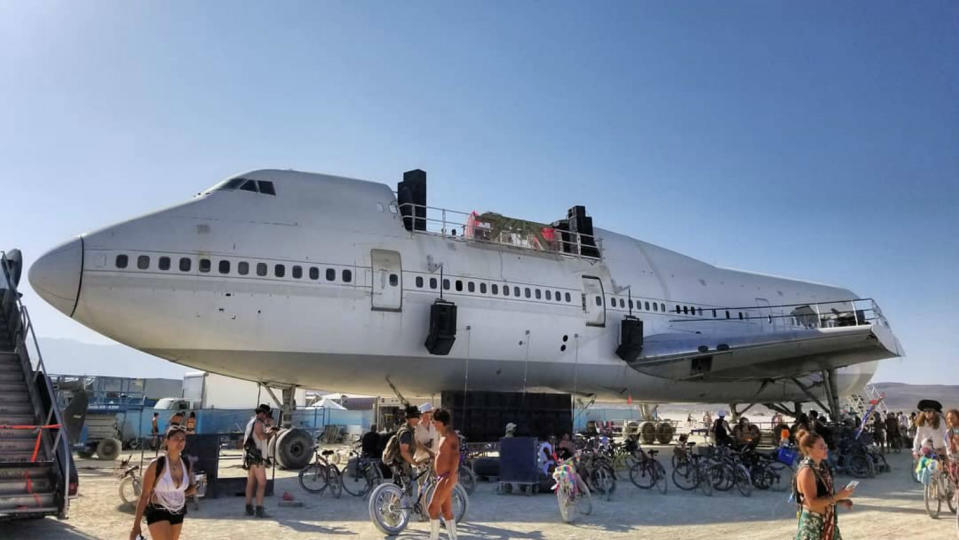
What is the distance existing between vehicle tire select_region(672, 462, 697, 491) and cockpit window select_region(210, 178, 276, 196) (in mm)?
11517

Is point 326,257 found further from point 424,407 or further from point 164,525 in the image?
point 164,525

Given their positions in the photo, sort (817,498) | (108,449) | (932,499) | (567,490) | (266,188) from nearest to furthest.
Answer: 1. (817,498)
2. (567,490)
3. (932,499)
4. (266,188)
5. (108,449)

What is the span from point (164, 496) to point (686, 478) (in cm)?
1273

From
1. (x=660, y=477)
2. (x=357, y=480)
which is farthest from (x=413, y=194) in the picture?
(x=660, y=477)

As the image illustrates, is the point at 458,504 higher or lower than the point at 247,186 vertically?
lower

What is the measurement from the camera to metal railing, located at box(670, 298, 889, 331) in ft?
80.4

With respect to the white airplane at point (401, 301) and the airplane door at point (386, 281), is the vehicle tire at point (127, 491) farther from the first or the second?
the airplane door at point (386, 281)

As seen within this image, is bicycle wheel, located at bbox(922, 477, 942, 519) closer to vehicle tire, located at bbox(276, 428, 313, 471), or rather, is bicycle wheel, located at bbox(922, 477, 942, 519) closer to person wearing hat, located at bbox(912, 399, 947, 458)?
person wearing hat, located at bbox(912, 399, 947, 458)

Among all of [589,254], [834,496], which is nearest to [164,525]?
[834,496]

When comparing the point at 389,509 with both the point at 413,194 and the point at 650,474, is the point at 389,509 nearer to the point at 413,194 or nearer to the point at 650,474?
the point at 650,474

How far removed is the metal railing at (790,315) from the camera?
80.4 feet

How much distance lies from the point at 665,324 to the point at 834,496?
1801cm

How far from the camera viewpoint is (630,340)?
2128 cm

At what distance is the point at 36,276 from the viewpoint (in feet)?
46.0
